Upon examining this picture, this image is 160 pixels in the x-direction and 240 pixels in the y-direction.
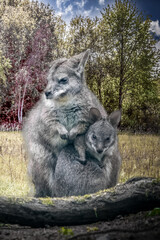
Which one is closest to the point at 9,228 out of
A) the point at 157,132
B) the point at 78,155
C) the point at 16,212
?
the point at 16,212

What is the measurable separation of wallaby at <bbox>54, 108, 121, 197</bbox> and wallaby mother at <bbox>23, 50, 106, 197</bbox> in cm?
14

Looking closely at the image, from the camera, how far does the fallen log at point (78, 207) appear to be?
222 centimetres

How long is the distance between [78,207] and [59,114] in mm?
1102

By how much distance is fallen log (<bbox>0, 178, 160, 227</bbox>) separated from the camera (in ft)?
7.27

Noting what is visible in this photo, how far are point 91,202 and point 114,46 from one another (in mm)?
2894

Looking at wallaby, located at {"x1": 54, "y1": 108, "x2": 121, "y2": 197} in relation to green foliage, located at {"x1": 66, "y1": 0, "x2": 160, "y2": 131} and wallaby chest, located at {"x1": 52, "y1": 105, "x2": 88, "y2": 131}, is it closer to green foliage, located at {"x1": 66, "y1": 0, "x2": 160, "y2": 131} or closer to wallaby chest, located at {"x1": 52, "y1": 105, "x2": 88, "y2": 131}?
wallaby chest, located at {"x1": 52, "y1": 105, "x2": 88, "y2": 131}

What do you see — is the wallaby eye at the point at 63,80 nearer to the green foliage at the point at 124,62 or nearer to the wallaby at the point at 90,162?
the wallaby at the point at 90,162

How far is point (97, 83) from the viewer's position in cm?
480

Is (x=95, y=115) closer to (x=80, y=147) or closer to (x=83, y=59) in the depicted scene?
(x=80, y=147)

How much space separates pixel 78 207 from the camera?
227cm

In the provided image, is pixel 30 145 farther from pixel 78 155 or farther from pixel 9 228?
pixel 9 228

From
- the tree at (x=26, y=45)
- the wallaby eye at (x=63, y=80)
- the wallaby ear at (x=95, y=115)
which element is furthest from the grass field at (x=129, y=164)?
the tree at (x=26, y=45)

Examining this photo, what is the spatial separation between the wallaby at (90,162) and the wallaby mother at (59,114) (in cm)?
14

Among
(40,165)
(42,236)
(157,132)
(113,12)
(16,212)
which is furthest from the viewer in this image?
(113,12)
